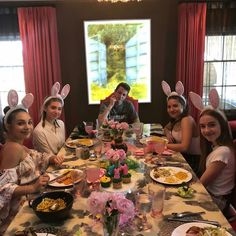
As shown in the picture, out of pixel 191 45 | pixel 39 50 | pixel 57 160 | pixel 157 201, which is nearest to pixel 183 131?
pixel 57 160

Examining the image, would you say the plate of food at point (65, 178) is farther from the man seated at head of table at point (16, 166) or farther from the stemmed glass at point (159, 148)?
the stemmed glass at point (159, 148)

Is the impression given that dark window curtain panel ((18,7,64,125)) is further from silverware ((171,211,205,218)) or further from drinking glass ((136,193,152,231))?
silverware ((171,211,205,218))

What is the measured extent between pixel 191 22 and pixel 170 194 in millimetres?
3390

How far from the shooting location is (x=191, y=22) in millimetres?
4297

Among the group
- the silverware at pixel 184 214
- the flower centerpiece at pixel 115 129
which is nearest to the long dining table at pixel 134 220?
the silverware at pixel 184 214

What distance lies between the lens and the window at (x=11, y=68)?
456cm

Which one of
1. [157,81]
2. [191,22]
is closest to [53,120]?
[157,81]

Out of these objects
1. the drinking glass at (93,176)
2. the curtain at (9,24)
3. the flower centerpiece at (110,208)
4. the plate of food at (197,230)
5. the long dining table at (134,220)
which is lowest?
the long dining table at (134,220)

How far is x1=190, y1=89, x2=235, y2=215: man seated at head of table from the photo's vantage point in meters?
1.87

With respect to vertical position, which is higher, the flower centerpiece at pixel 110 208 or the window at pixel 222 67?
the window at pixel 222 67

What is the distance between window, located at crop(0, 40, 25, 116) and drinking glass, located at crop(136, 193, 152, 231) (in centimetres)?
378

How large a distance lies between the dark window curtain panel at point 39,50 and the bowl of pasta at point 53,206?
3.21 meters

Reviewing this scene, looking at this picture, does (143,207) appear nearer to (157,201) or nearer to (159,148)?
(157,201)

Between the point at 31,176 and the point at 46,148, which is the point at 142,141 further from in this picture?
the point at 31,176
